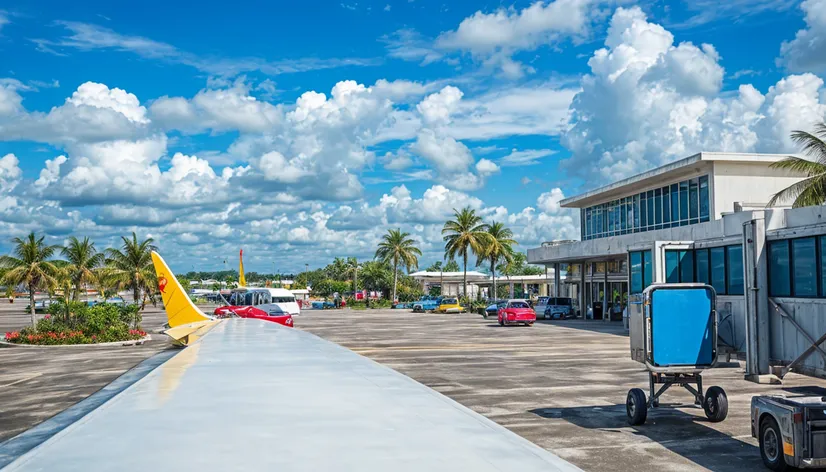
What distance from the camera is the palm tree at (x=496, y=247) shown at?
75562 millimetres

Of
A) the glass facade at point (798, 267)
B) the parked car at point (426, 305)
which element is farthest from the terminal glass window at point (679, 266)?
the parked car at point (426, 305)

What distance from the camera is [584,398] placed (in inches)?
627

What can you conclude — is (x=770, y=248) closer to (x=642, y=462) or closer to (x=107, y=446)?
(x=642, y=462)

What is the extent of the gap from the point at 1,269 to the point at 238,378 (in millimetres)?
48476

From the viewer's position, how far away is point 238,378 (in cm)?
566

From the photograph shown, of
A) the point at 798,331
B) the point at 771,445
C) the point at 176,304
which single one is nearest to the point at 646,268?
the point at 798,331

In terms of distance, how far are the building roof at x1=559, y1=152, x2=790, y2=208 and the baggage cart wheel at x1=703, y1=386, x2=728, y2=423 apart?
31.5 meters

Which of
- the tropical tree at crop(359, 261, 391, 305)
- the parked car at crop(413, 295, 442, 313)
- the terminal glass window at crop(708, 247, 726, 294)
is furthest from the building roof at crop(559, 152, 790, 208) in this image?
the tropical tree at crop(359, 261, 391, 305)

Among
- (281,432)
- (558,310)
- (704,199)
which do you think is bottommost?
(558,310)

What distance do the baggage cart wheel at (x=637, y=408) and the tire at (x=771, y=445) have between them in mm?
2702

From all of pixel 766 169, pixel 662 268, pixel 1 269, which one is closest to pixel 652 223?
pixel 766 169

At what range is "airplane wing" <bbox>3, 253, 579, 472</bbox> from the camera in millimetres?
3023

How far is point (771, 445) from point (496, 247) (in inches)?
2630

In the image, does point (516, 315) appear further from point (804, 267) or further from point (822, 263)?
point (822, 263)
